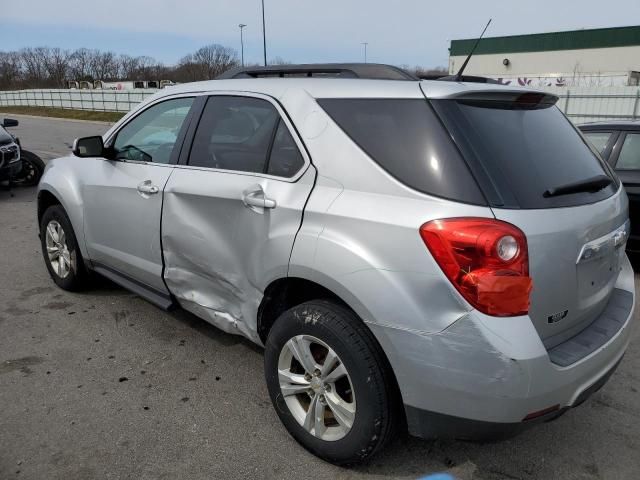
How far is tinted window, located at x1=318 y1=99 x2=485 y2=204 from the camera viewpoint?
2.10 meters

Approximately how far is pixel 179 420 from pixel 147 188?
4.60ft

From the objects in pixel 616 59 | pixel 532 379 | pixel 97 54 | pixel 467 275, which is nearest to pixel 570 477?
pixel 532 379

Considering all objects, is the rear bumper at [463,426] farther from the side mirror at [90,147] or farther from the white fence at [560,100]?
the side mirror at [90,147]

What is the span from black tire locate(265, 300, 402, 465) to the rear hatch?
65cm

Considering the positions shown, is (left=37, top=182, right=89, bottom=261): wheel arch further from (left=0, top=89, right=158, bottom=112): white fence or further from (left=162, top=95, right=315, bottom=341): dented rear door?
(left=0, top=89, right=158, bottom=112): white fence

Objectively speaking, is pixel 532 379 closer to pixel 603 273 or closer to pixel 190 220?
pixel 603 273

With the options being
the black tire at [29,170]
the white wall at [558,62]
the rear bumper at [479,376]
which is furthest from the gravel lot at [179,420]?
the white wall at [558,62]

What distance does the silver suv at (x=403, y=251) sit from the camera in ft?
6.56

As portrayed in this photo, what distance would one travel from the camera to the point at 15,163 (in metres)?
9.15

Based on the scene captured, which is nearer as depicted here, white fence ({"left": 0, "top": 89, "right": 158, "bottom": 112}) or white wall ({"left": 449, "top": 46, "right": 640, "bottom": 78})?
white fence ({"left": 0, "top": 89, "right": 158, "bottom": 112})

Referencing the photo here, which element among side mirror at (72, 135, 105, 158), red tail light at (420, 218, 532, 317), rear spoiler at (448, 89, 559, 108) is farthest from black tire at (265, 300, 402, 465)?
side mirror at (72, 135, 105, 158)

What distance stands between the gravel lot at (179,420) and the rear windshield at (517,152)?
1237 millimetres

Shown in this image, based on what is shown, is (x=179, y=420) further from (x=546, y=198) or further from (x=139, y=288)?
(x=546, y=198)

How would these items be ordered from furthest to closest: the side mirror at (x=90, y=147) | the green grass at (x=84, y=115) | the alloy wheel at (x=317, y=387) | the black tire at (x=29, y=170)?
the green grass at (x=84, y=115)
the black tire at (x=29, y=170)
the side mirror at (x=90, y=147)
the alloy wheel at (x=317, y=387)
